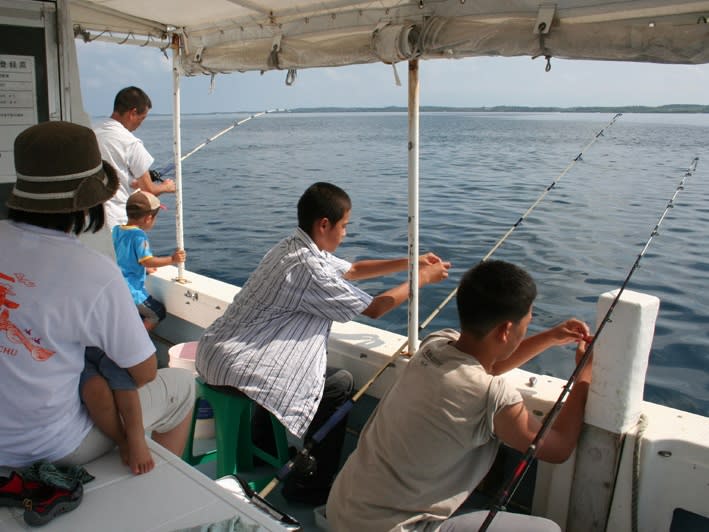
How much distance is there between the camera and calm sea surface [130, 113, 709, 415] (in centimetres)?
580

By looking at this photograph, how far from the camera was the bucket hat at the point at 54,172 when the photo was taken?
1562 mm

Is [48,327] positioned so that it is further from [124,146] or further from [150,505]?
[124,146]

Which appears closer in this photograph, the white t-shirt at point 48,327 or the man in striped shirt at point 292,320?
the white t-shirt at point 48,327

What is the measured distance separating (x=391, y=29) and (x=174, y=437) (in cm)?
181

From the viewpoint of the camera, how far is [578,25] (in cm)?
220

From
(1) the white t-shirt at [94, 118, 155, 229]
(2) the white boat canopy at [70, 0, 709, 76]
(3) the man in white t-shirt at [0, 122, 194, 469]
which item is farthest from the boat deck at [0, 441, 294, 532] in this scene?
(1) the white t-shirt at [94, 118, 155, 229]

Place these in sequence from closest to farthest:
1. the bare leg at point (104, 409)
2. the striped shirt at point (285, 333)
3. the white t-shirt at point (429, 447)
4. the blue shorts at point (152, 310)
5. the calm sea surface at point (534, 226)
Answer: the white t-shirt at point (429, 447) < the bare leg at point (104, 409) < the striped shirt at point (285, 333) < the blue shorts at point (152, 310) < the calm sea surface at point (534, 226)

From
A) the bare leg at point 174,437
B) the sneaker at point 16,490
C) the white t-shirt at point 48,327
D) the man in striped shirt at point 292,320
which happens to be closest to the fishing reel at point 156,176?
the man in striped shirt at point 292,320

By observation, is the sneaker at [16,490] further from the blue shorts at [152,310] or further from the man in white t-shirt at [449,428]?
the blue shorts at [152,310]

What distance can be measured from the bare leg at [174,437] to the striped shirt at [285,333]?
30 centimetres

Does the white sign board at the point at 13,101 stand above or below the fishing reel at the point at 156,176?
above

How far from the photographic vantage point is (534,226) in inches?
373

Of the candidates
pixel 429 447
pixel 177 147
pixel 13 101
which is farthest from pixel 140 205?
pixel 429 447

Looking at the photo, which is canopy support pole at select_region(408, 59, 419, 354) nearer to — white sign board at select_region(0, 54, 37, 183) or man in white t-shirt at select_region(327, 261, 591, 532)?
man in white t-shirt at select_region(327, 261, 591, 532)
